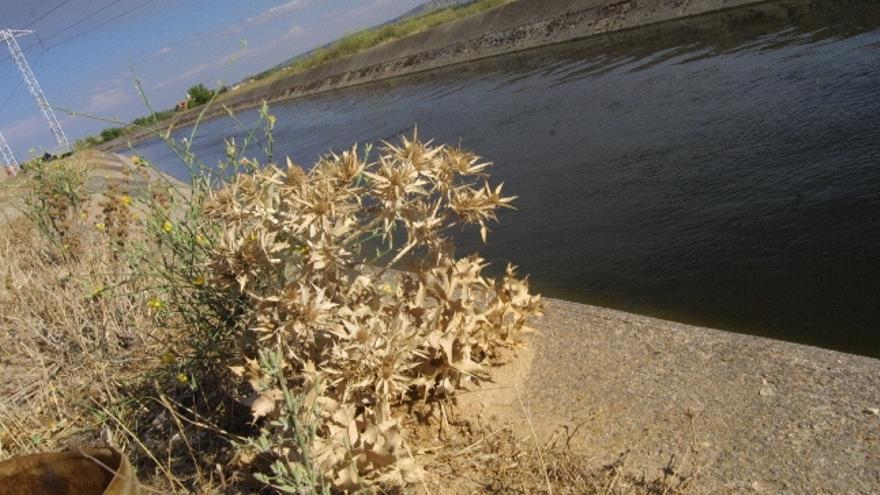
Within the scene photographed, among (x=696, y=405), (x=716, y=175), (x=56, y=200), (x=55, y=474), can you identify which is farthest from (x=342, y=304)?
(x=56, y=200)

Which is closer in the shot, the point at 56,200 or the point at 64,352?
the point at 64,352

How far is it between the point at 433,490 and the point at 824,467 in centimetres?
130

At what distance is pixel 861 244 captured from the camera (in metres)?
4.47

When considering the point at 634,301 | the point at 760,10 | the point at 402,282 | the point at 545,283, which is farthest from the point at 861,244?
the point at 760,10

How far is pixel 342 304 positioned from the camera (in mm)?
2770

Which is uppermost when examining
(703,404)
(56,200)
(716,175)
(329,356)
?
(56,200)

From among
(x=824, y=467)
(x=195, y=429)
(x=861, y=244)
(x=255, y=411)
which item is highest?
(x=255, y=411)

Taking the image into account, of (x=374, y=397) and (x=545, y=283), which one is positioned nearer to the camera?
(x=374, y=397)

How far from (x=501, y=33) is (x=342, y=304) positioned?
18.2m

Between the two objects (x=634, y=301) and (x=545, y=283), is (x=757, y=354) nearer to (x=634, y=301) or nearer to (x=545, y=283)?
(x=634, y=301)

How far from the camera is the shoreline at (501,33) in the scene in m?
14.5

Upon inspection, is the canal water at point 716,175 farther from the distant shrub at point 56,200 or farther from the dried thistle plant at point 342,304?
the distant shrub at point 56,200

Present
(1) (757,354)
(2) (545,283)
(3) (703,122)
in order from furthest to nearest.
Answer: (3) (703,122) → (2) (545,283) → (1) (757,354)

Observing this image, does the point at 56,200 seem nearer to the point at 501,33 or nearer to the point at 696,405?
the point at 696,405
